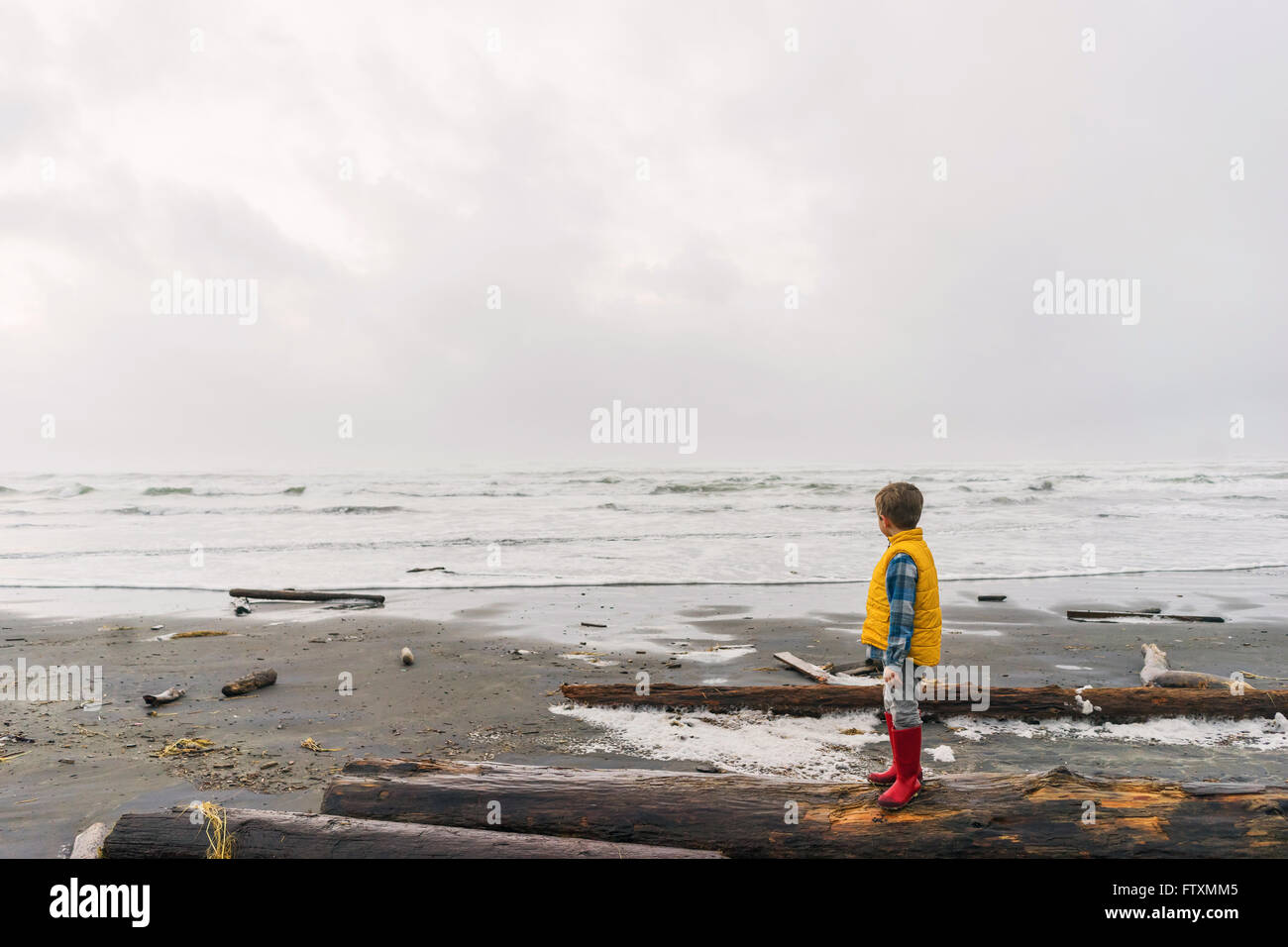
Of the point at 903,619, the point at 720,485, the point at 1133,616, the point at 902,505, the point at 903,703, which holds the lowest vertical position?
the point at 1133,616

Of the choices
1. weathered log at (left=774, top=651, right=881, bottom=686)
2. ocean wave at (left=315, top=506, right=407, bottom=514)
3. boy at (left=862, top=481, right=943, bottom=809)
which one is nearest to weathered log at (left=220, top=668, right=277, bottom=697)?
weathered log at (left=774, top=651, right=881, bottom=686)

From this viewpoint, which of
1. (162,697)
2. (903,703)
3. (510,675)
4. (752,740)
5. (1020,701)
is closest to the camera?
(903,703)

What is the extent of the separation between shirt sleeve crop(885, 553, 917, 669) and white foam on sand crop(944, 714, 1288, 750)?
2481 mm

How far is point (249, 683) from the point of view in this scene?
7641 millimetres

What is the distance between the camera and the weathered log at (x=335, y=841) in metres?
3.38

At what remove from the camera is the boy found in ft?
13.0

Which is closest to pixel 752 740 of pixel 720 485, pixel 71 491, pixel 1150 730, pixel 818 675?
pixel 818 675

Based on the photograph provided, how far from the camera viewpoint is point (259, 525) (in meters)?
28.7

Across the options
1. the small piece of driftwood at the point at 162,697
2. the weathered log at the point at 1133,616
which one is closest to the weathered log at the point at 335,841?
the small piece of driftwood at the point at 162,697

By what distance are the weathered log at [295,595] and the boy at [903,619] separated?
10.6 meters

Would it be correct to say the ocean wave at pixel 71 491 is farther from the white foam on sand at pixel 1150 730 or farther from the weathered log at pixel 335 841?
the white foam on sand at pixel 1150 730

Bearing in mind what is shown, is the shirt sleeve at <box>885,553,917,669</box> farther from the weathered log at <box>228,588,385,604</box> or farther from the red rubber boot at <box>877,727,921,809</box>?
the weathered log at <box>228,588,385,604</box>

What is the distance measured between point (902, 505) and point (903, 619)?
2.12ft

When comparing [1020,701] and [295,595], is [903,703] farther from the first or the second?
[295,595]
